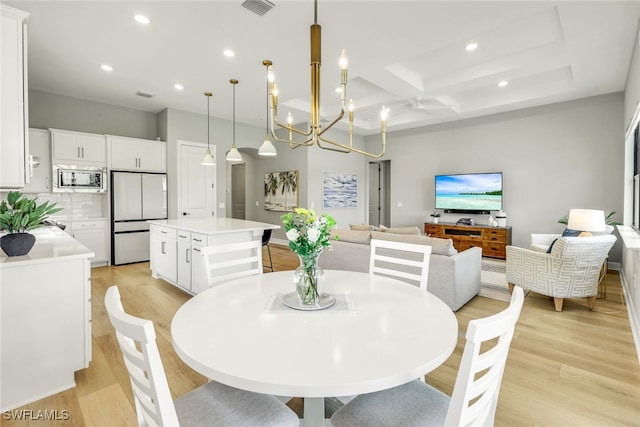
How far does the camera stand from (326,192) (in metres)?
7.53

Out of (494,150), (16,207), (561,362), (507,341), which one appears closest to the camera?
(507,341)

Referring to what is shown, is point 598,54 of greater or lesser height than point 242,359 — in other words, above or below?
above

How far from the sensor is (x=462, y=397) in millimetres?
851

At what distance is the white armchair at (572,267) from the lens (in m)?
3.13

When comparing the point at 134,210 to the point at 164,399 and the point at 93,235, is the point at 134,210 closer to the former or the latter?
the point at 93,235

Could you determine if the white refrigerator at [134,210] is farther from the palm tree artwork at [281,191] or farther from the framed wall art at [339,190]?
the framed wall art at [339,190]

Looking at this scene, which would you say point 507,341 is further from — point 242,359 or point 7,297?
point 7,297

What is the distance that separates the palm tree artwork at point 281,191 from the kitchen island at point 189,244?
3370mm

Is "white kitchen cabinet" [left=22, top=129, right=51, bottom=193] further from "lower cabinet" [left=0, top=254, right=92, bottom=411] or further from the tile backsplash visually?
"lower cabinet" [left=0, top=254, right=92, bottom=411]

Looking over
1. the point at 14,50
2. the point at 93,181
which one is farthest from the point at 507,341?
the point at 93,181

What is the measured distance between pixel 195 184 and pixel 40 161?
7.61 feet

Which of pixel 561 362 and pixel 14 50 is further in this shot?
pixel 561 362

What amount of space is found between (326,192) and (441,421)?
657 centimetres

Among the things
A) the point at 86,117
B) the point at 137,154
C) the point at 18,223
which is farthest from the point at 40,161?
the point at 18,223
